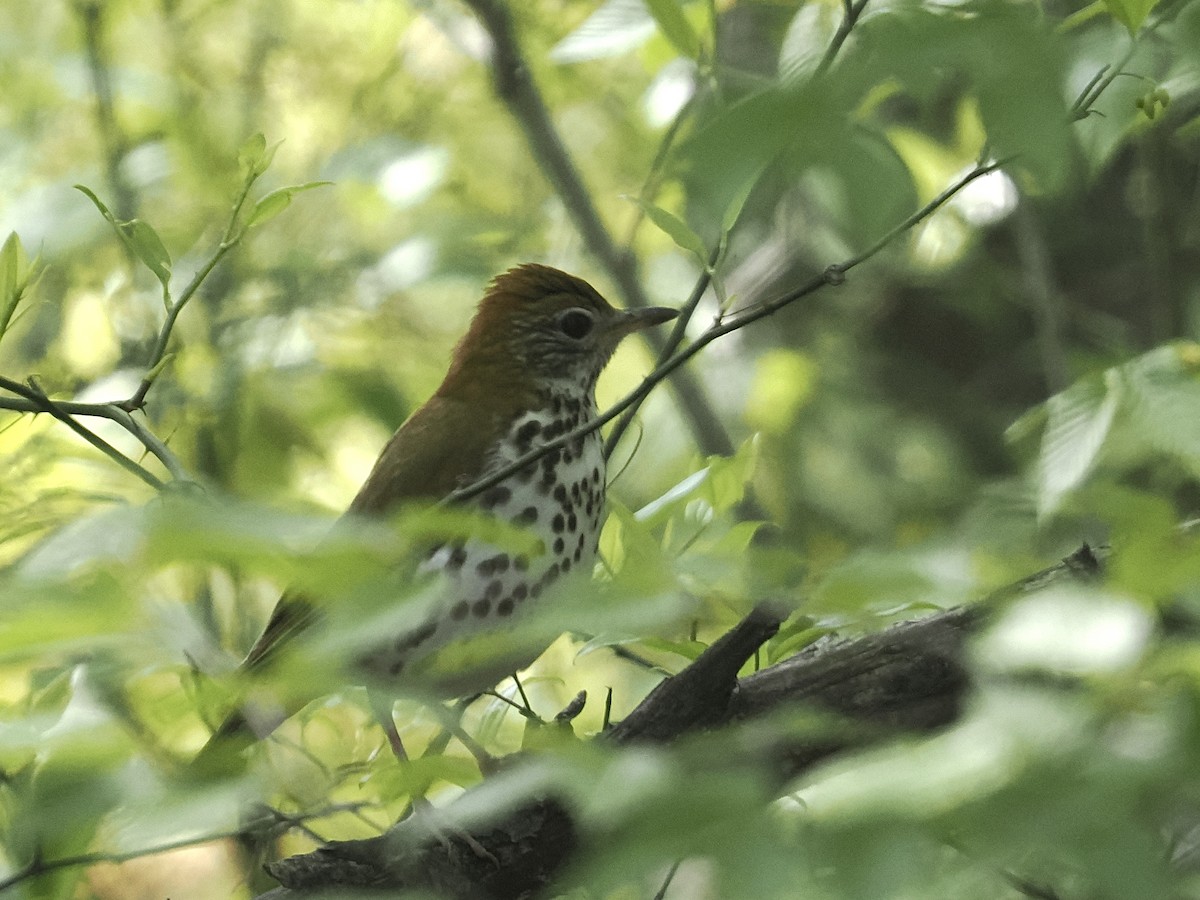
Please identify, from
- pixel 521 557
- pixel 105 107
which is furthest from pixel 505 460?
pixel 105 107

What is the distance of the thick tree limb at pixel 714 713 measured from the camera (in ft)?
5.28

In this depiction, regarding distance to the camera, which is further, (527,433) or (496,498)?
(527,433)

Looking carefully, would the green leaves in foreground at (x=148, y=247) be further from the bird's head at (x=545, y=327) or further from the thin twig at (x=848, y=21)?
the bird's head at (x=545, y=327)

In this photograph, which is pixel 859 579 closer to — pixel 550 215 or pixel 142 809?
pixel 142 809

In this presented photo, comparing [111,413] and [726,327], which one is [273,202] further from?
[726,327]

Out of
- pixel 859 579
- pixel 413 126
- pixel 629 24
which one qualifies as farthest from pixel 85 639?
pixel 413 126

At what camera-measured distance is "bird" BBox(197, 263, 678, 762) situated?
2164 millimetres

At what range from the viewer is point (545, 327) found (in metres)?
2.84

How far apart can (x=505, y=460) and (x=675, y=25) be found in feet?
3.05

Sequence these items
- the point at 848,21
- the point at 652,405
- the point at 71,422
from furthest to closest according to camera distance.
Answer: the point at 652,405
the point at 71,422
the point at 848,21

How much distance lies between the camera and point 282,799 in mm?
1805

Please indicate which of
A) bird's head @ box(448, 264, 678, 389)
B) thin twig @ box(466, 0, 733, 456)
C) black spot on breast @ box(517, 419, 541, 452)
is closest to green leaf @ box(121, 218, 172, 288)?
black spot on breast @ box(517, 419, 541, 452)

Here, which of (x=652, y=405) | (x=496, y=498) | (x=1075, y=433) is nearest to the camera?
(x=1075, y=433)

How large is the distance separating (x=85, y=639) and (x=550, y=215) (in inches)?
130
